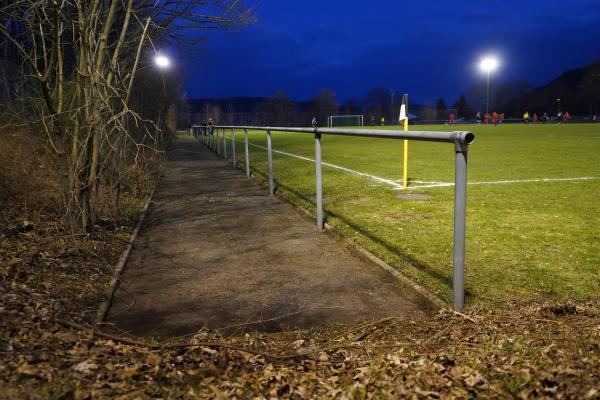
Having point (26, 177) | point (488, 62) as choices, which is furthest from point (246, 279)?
point (488, 62)

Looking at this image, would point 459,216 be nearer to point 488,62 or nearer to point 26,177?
point 26,177

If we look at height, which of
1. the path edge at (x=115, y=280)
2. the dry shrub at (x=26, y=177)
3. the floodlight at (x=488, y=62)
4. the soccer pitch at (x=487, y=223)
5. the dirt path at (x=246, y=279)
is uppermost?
the floodlight at (x=488, y=62)

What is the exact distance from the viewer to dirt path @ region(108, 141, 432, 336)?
3.75 meters

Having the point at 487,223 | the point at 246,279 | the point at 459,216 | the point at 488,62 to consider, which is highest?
the point at 488,62

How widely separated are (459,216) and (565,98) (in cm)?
11575

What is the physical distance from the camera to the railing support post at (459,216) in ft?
10.6

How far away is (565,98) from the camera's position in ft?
341

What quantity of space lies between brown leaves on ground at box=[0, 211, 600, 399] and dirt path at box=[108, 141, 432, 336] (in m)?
0.31

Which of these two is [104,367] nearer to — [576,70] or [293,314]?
[293,314]

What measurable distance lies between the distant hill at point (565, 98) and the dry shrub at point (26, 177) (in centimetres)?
9013

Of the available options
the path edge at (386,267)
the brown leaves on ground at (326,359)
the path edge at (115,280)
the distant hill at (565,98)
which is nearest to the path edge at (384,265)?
the path edge at (386,267)

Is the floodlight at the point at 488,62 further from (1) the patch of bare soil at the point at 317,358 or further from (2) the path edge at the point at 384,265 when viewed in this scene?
(1) the patch of bare soil at the point at 317,358

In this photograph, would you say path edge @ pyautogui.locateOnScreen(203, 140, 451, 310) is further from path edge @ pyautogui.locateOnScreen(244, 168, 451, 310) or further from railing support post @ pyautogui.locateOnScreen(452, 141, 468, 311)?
railing support post @ pyautogui.locateOnScreen(452, 141, 468, 311)

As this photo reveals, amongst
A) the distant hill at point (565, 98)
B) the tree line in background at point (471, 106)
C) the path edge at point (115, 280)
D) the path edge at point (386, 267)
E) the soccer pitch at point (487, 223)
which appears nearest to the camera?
the path edge at point (115, 280)
